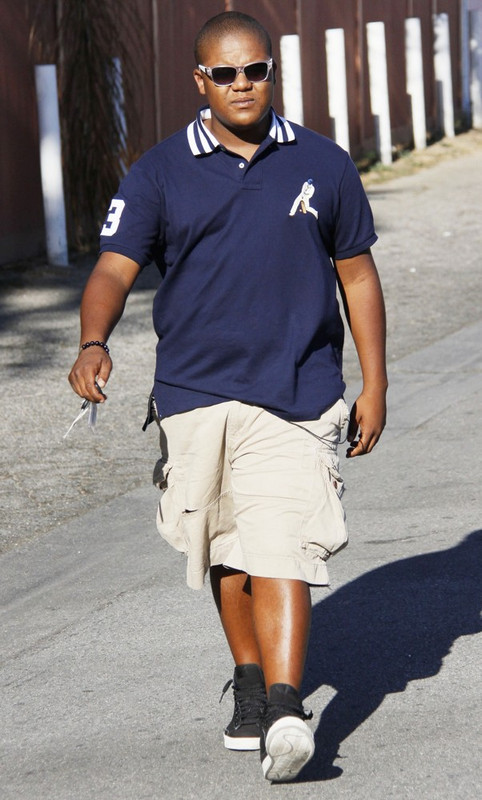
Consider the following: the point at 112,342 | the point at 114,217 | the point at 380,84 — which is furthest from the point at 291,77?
the point at 114,217

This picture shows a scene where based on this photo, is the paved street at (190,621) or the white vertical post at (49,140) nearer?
the paved street at (190,621)

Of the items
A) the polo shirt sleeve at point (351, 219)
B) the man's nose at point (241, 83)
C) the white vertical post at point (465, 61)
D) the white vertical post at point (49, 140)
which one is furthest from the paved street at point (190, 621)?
the white vertical post at point (465, 61)

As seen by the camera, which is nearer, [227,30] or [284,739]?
[284,739]

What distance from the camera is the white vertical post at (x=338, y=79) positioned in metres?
16.2

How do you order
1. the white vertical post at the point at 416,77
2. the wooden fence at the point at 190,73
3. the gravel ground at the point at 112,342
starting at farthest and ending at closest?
the white vertical post at the point at 416,77 → the wooden fence at the point at 190,73 → the gravel ground at the point at 112,342

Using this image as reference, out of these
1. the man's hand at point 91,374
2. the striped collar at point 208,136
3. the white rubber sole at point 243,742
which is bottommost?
the white rubber sole at point 243,742

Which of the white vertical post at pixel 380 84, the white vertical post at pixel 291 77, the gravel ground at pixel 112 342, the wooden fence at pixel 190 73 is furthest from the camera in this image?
the white vertical post at pixel 380 84

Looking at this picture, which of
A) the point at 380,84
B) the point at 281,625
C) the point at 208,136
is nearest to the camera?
the point at 281,625

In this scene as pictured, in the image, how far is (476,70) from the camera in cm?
2080

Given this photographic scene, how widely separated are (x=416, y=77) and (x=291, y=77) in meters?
3.95

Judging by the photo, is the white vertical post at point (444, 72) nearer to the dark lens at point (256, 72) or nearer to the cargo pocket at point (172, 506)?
the dark lens at point (256, 72)

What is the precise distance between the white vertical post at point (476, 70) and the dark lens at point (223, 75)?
17.9 m

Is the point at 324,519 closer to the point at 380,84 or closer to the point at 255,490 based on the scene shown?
the point at 255,490

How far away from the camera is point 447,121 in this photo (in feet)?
63.9
